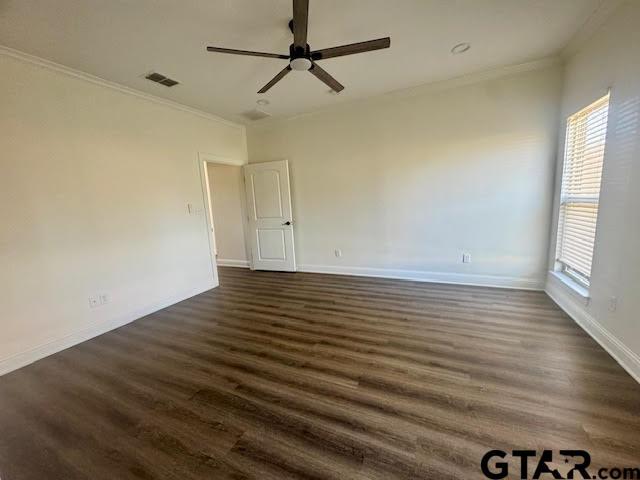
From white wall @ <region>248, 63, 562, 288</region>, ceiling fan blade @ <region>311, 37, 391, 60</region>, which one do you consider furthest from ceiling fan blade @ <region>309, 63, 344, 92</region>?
white wall @ <region>248, 63, 562, 288</region>

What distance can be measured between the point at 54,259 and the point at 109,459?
2.10 metres

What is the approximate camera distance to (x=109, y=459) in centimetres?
143

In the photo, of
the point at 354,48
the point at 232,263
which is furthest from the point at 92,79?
the point at 232,263

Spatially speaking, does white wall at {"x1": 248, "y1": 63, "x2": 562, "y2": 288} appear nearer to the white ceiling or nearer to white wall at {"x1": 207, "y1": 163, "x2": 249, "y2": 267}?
the white ceiling

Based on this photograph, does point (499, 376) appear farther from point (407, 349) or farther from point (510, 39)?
point (510, 39)

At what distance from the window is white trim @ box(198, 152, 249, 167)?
4705mm

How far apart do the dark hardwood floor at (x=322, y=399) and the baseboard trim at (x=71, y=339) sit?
106mm

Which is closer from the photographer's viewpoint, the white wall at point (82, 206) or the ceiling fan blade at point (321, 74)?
the ceiling fan blade at point (321, 74)

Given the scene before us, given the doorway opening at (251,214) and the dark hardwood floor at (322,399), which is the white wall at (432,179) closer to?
the doorway opening at (251,214)

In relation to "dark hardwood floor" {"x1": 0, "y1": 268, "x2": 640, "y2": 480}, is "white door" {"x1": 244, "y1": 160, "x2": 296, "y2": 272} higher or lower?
higher

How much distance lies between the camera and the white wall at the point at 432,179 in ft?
10.9

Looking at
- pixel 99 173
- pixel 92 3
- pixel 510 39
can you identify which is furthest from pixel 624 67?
pixel 99 173

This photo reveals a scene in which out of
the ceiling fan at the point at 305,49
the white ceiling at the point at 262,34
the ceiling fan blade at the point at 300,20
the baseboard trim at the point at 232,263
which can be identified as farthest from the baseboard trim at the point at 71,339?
the ceiling fan blade at the point at 300,20

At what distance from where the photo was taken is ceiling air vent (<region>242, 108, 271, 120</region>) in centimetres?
421
